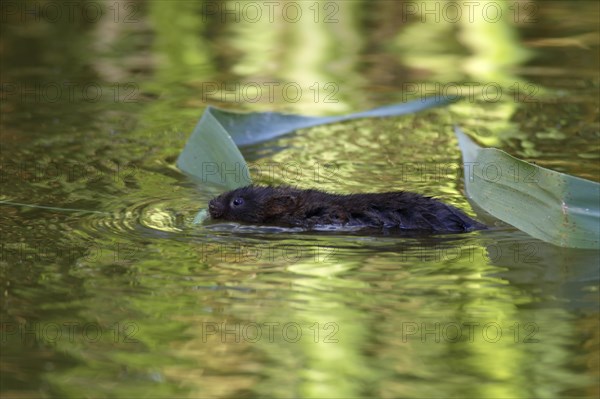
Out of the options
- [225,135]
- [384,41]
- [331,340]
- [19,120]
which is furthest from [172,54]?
[331,340]

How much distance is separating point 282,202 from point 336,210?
44cm

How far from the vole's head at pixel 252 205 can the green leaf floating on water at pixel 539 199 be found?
1302 millimetres

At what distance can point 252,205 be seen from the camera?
7789mm

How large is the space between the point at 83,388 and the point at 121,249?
2025 millimetres

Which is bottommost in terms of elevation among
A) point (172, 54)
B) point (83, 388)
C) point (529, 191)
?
point (83, 388)

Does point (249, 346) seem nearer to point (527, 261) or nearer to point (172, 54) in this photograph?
point (527, 261)

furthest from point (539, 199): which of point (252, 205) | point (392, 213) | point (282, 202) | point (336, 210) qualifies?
point (252, 205)

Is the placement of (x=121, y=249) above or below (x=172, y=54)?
below

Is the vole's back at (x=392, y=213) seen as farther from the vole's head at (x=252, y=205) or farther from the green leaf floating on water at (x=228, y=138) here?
the green leaf floating on water at (x=228, y=138)

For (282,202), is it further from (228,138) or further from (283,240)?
(228,138)

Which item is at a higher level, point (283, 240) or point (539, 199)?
point (539, 199)

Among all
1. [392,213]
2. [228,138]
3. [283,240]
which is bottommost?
[283,240]

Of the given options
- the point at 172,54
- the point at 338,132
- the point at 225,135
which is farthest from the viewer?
the point at 172,54

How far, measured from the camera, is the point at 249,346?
5465mm
